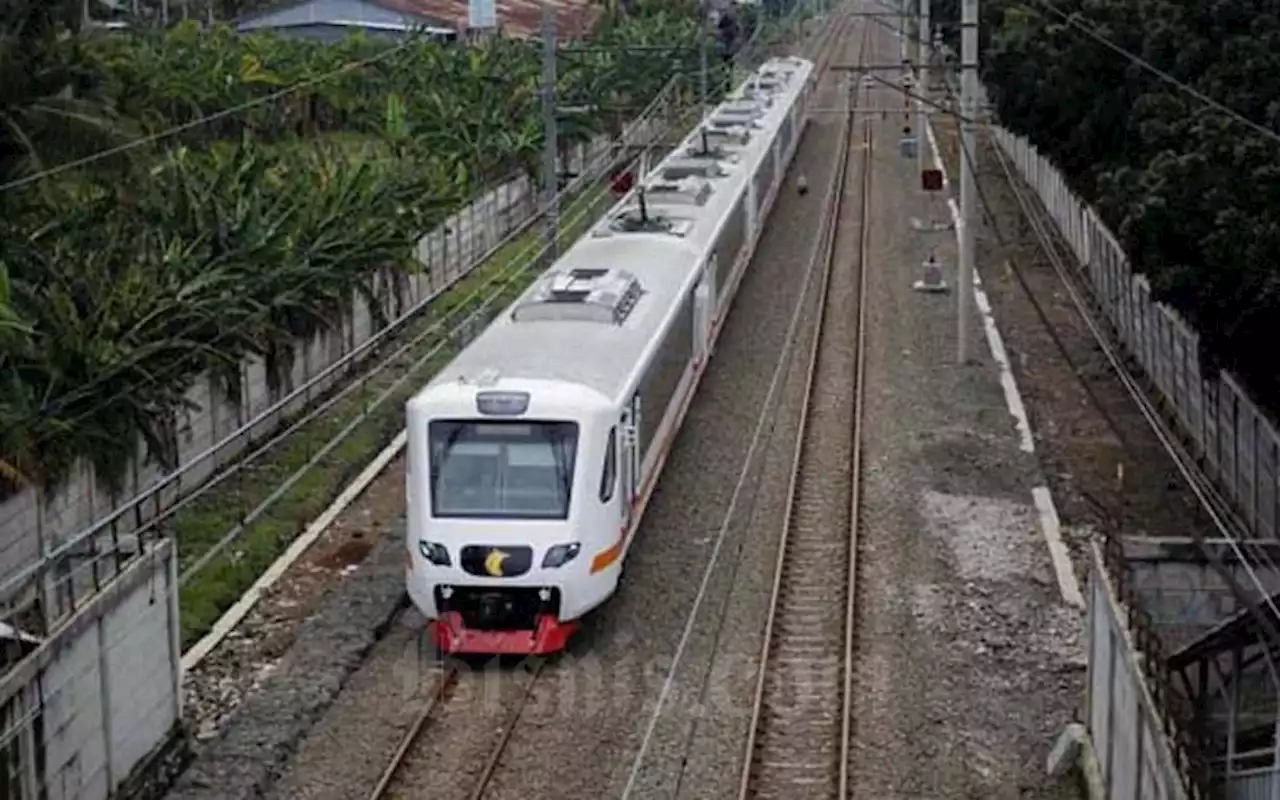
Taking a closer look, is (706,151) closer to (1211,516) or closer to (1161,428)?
(1161,428)

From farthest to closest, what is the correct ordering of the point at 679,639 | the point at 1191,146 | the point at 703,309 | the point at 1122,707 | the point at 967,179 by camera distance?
the point at 967,179 < the point at 703,309 < the point at 1191,146 < the point at 679,639 < the point at 1122,707

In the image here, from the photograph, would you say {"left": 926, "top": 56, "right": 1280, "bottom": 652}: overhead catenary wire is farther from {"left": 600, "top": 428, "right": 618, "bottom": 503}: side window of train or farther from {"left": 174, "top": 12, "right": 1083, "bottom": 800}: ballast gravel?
{"left": 600, "top": 428, "right": 618, "bottom": 503}: side window of train

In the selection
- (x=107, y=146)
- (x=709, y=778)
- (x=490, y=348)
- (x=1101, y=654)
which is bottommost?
(x=709, y=778)

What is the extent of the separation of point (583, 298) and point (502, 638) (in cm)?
426

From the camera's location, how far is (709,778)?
12.9m

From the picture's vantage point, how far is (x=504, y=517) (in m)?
14.5

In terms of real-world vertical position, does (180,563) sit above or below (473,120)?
below

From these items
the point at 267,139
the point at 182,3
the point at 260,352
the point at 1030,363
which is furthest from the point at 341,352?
the point at 182,3

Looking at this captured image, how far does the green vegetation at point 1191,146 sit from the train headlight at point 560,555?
546 centimetres

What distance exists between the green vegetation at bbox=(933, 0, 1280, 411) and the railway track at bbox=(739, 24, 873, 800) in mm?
3478

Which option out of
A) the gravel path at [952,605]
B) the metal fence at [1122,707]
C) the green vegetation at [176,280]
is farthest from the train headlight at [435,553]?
the metal fence at [1122,707]

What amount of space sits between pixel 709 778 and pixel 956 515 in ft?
20.8

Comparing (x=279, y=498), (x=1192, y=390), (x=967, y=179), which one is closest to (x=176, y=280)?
(x=279, y=498)

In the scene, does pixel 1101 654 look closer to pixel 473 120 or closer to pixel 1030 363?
pixel 1030 363
